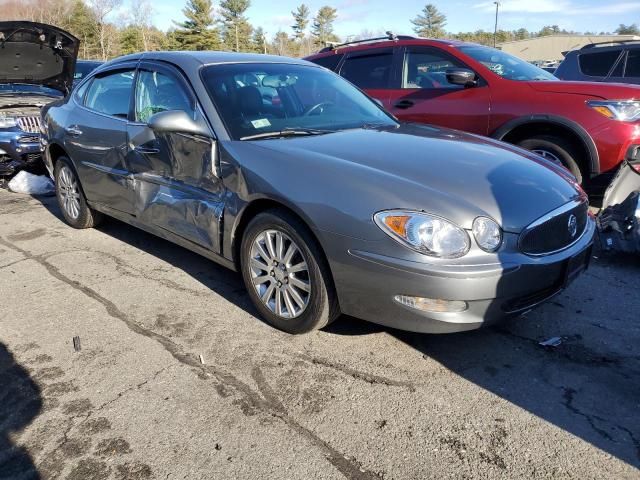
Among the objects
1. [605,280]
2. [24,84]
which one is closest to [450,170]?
[605,280]

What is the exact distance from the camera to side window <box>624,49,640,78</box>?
328 inches

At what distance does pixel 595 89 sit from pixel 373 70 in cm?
251

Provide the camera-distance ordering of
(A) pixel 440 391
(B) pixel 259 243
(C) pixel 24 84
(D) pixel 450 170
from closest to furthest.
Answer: (A) pixel 440 391 < (D) pixel 450 170 < (B) pixel 259 243 < (C) pixel 24 84

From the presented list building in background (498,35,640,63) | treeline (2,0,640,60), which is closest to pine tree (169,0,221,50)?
treeline (2,0,640,60)

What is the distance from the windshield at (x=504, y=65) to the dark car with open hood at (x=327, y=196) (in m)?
2.20

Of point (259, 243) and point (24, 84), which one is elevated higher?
point (24, 84)

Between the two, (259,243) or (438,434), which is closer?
(438,434)

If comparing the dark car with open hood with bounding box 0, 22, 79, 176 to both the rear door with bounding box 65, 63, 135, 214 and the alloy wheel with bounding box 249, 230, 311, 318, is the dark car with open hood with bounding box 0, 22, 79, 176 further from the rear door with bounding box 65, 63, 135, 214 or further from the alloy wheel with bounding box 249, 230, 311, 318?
the alloy wheel with bounding box 249, 230, 311, 318

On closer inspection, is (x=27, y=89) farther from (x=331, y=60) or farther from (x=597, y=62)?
(x=597, y=62)

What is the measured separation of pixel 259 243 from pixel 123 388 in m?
1.11

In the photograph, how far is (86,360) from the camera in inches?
119

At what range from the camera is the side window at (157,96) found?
3803 mm

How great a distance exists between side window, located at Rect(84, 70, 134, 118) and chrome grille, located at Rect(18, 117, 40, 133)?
262 centimetres

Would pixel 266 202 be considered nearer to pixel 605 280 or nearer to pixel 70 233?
pixel 605 280
